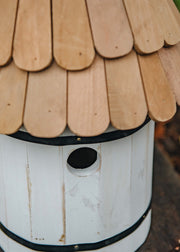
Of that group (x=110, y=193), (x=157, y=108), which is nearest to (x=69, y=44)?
(x=157, y=108)

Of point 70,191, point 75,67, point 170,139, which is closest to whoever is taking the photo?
point 75,67

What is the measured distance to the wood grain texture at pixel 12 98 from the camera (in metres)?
1.50

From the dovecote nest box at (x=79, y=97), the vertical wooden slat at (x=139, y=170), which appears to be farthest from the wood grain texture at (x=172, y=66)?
the vertical wooden slat at (x=139, y=170)

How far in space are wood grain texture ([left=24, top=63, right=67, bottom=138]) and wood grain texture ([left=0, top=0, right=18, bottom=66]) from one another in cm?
11

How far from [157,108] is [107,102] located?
0.59 ft

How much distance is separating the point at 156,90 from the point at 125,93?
0.39 ft

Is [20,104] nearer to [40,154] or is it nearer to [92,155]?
[40,154]

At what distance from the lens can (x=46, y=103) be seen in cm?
149

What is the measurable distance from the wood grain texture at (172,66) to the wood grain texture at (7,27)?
0.52 m

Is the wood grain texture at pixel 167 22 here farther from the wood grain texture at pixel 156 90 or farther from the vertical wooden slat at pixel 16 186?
the vertical wooden slat at pixel 16 186

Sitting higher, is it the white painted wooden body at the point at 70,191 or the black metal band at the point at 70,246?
the white painted wooden body at the point at 70,191

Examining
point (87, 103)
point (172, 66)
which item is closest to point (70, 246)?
point (87, 103)

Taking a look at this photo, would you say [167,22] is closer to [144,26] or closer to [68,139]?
[144,26]

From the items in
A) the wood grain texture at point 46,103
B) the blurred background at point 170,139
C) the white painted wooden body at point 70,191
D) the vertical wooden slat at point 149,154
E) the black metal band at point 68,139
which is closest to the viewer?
the wood grain texture at point 46,103
